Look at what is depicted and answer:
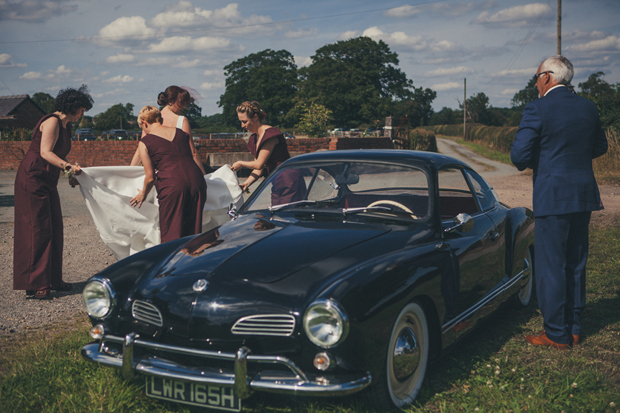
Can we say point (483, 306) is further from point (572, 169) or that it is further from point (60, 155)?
point (60, 155)

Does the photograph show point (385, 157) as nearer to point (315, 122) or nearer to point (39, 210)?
point (39, 210)

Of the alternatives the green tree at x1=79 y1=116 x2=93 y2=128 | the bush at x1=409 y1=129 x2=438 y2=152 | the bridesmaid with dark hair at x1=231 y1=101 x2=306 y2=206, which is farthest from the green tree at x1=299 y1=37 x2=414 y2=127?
the bridesmaid with dark hair at x1=231 y1=101 x2=306 y2=206

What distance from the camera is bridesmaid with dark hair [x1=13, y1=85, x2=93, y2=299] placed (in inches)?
207

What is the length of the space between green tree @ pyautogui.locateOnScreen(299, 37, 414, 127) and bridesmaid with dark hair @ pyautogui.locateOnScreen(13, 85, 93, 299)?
57827 millimetres

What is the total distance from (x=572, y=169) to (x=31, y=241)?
483 cm

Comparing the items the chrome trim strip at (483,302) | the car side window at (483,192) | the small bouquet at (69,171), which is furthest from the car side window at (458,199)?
the small bouquet at (69,171)

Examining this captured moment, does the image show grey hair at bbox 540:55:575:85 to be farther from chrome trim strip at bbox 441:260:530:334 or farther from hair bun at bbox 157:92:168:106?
hair bun at bbox 157:92:168:106

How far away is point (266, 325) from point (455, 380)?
1.47 m

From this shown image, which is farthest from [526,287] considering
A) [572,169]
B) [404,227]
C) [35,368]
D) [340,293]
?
[35,368]

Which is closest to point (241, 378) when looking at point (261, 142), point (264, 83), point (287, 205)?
point (287, 205)

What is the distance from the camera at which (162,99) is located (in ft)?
18.6

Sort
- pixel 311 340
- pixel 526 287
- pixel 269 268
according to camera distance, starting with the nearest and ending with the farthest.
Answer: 1. pixel 311 340
2. pixel 269 268
3. pixel 526 287

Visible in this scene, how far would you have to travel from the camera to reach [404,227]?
141 inches

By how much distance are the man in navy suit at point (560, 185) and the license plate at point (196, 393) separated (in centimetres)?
255
